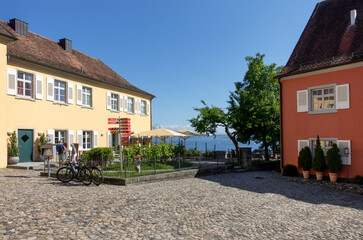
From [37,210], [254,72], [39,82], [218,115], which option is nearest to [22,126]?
[39,82]

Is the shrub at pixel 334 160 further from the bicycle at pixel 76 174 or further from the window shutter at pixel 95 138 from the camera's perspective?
the window shutter at pixel 95 138

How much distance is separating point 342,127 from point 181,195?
900 centimetres

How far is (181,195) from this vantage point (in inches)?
371

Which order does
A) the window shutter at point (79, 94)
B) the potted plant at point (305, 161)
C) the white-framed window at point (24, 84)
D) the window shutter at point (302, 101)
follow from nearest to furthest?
the potted plant at point (305, 161) < the window shutter at point (302, 101) < the white-framed window at point (24, 84) < the window shutter at point (79, 94)

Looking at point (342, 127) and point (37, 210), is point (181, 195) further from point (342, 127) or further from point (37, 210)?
point (342, 127)

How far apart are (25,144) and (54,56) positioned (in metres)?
7.07

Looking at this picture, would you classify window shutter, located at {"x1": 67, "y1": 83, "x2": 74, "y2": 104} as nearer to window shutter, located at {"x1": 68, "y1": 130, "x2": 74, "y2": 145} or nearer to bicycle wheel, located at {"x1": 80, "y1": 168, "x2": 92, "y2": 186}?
window shutter, located at {"x1": 68, "y1": 130, "x2": 74, "y2": 145}

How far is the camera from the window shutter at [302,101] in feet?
48.8

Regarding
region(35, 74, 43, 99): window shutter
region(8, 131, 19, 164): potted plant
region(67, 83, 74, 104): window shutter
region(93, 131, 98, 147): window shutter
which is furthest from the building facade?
region(8, 131, 19, 164): potted plant

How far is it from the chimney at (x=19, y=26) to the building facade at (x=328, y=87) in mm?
17675

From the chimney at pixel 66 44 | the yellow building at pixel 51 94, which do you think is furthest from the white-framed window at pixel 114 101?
the chimney at pixel 66 44

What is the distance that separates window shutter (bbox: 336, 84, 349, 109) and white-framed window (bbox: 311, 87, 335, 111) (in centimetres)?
45

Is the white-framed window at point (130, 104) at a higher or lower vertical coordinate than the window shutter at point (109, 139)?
higher

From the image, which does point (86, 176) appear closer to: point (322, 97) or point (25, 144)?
point (25, 144)
